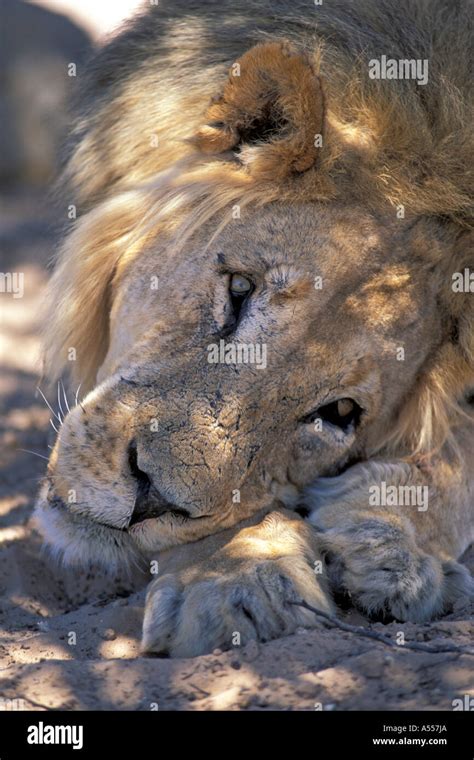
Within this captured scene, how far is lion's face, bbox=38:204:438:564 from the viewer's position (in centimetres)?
306

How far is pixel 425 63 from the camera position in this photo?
11.6 ft

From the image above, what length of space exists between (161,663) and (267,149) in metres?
1.45

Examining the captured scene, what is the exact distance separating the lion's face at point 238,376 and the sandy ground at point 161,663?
0.95 ft

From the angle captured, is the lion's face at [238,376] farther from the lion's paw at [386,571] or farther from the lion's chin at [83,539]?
the lion's paw at [386,571]

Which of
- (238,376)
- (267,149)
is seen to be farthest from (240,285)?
(267,149)

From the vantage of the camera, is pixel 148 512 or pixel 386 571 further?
pixel 386 571

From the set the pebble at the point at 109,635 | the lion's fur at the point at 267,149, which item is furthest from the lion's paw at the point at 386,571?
the pebble at the point at 109,635

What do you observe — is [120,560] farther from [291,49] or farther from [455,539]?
[291,49]

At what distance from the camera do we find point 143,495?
3016 millimetres

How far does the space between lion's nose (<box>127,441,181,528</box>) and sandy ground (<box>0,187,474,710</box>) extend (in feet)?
1.25

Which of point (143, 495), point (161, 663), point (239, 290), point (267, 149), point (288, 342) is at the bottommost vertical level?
point (161, 663)

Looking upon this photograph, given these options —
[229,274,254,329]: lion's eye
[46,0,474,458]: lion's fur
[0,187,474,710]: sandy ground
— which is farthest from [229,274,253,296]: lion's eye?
[0,187,474,710]: sandy ground

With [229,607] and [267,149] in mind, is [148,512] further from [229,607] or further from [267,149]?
[267,149]

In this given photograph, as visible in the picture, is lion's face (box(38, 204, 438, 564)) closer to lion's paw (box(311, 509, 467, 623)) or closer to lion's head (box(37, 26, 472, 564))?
lion's head (box(37, 26, 472, 564))
